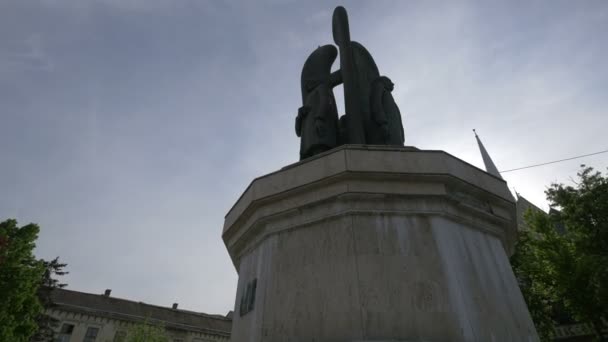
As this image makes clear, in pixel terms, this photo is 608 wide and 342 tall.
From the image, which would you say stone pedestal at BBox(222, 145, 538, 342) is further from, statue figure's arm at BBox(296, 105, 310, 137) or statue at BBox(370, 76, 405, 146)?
statue figure's arm at BBox(296, 105, 310, 137)

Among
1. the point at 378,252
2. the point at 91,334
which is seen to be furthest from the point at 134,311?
the point at 378,252

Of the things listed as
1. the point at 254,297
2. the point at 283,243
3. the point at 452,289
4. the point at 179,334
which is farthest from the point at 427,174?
the point at 179,334

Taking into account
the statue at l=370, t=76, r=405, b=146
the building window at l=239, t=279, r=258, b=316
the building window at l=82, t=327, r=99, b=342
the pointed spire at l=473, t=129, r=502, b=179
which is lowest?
the building window at l=239, t=279, r=258, b=316

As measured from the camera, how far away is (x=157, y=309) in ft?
119

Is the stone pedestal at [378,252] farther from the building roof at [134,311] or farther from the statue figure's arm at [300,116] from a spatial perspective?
the building roof at [134,311]

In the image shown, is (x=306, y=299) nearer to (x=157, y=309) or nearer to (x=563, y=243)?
(x=563, y=243)

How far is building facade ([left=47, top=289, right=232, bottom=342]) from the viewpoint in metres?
30.3

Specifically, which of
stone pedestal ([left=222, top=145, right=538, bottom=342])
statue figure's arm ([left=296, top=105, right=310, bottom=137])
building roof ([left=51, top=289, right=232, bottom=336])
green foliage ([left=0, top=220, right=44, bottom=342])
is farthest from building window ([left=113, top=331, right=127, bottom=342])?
stone pedestal ([left=222, top=145, right=538, bottom=342])

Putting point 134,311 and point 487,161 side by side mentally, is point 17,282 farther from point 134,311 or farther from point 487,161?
point 487,161

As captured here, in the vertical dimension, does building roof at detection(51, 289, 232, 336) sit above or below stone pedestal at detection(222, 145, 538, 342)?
above

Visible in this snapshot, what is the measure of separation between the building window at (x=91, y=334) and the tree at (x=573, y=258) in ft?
111

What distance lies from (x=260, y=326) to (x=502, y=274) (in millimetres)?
2492

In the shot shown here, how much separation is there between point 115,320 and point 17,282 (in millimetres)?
18129

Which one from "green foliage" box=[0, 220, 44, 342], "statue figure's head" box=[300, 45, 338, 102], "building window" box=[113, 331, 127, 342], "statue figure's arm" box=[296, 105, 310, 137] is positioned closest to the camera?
"statue figure's arm" box=[296, 105, 310, 137]
